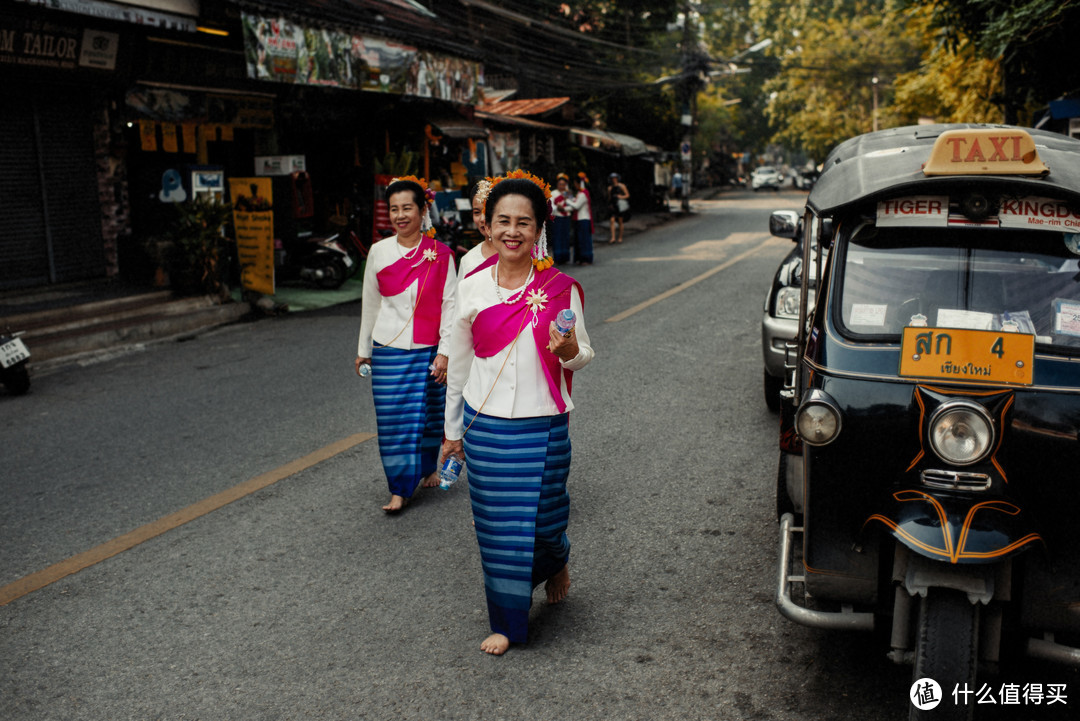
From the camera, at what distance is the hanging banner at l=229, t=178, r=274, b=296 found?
1298 cm

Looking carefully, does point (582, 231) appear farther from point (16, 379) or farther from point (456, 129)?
point (16, 379)

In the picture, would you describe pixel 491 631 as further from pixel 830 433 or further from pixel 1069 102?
pixel 1069 102

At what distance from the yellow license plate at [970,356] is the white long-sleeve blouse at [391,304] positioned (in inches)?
107

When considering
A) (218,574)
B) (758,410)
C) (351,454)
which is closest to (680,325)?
(758,410)

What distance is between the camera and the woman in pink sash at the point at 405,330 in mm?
5242

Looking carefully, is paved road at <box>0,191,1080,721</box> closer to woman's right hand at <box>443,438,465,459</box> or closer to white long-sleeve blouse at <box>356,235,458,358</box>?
woman's right hand at <box>443,438,465,459</box>

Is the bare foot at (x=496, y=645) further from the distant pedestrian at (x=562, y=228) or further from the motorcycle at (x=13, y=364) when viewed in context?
the distant pedestrian at (x=562, y=228)

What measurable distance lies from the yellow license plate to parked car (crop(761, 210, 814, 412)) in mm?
3446

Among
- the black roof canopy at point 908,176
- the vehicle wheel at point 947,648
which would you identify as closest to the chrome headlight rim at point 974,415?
the vehicle wheel at point 947,648

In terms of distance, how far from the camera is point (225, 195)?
45.7ft

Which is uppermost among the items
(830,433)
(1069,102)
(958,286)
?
(1069,102)

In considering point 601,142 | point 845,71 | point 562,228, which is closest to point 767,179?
point 845,71

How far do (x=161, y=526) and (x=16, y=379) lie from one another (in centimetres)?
417

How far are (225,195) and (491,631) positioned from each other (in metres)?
11.6
